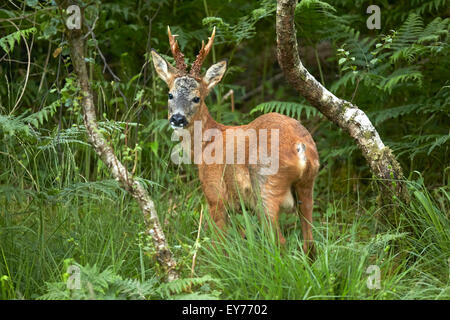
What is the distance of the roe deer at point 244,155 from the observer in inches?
167

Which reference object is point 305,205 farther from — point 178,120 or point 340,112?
point 178,120

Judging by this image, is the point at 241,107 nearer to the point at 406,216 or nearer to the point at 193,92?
the point at 193,92

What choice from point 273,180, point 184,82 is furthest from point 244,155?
point 184,82

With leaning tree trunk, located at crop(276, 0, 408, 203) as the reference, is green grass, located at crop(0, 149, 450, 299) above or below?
below

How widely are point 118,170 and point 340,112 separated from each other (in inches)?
71.1

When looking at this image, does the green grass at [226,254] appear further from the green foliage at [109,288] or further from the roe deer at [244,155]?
the roe deer at [244,155]

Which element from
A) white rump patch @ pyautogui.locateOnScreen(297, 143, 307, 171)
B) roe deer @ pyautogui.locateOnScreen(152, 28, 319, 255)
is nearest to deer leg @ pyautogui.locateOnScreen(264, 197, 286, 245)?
roe deer @ pyautogui.locateOnScreen(152, 28, 319, 255)

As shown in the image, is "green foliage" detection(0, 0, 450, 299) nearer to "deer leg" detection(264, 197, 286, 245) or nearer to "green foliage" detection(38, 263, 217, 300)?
"green foliage" detection(38, 263, 217, 300)

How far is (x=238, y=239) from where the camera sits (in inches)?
150

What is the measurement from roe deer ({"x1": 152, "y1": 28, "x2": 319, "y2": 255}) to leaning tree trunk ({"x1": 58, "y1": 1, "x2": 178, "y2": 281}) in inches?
35.3

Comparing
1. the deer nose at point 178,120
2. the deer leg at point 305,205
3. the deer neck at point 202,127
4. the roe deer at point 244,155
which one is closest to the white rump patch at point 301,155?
the roe deer at point 244,155

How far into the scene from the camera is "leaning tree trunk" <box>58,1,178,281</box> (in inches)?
137
